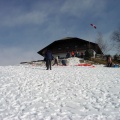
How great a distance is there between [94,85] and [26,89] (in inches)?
160

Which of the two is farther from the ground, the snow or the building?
the building

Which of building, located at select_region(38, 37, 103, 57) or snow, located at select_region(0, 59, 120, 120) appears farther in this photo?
building, located at select_region(38, 37, 103, 57)

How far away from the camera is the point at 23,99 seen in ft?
30.3

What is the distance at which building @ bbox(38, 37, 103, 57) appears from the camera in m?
49.3

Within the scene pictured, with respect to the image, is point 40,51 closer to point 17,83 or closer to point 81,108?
point 17,83

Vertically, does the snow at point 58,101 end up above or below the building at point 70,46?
below

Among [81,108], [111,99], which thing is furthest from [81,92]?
[81,108]

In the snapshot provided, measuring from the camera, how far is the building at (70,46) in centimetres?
4926

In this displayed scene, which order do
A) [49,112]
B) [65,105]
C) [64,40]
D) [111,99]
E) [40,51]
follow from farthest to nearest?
[40,51] < [64,40] < [111,99] < [65,105] < [49,112]

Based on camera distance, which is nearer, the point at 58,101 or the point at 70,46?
the point at 58,101

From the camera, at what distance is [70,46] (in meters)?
51.2

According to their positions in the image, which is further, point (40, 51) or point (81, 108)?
point (40, 51)

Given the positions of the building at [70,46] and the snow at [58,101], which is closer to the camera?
the snow at [58,101]

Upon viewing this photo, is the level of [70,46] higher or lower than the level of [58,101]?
higher
